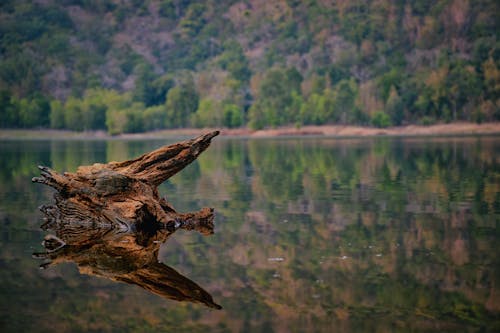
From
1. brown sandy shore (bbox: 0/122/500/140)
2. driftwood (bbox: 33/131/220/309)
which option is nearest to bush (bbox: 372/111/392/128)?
brown sandy shore (bbox: 0/122/500/140)

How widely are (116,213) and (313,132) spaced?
125 metres

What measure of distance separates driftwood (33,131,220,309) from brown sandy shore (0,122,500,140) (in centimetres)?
10157

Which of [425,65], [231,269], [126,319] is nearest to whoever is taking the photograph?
[126,319]

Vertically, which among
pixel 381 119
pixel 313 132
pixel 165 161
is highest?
pixel 165 161

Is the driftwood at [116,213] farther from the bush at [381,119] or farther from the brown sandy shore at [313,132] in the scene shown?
the bush at [381,119]

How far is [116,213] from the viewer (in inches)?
733

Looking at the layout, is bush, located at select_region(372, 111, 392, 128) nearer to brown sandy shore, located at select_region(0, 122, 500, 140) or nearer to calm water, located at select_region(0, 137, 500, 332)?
brown sandy shore, located at select_region(0, 122, 500, 140)

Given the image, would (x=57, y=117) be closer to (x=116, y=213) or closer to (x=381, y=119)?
(x=381, y=119)

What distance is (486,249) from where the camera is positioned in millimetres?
15938

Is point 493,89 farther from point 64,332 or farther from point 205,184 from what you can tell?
point 64,332

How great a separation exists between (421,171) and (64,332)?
1153 inches

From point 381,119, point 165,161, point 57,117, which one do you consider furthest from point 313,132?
point 165,161

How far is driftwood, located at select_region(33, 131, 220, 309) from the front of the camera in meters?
16.0

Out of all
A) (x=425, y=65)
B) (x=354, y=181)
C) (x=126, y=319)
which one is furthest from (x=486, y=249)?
(x=425, y=65)
